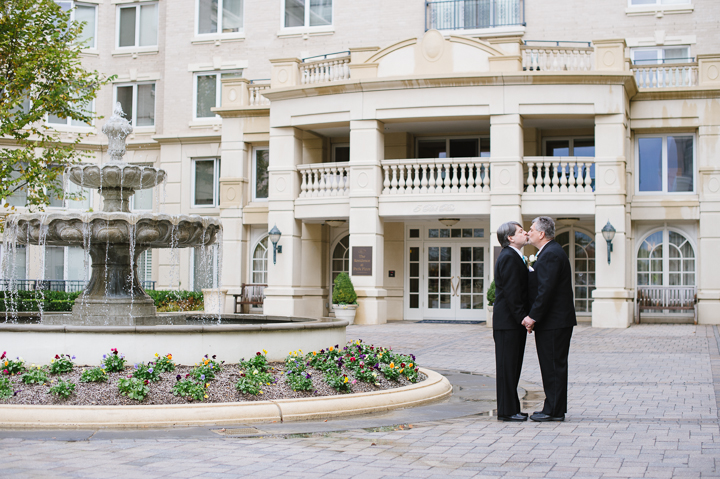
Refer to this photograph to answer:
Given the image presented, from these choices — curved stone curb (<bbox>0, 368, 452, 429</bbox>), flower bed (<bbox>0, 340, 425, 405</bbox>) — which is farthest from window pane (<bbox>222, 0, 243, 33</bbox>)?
curved stone curb (<bbox>0, 368, 452, 429</bbox>)

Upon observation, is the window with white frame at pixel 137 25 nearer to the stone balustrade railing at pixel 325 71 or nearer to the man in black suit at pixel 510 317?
the stone balustrade railing at pixel 325 71

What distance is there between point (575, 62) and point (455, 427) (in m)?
16.8

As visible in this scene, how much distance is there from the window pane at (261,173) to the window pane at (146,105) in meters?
5.66

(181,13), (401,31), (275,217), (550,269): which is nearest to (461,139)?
(401,31)

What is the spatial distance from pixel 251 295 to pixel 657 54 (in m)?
15.0

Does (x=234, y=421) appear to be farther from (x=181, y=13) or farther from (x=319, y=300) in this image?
(x=181, y=13)

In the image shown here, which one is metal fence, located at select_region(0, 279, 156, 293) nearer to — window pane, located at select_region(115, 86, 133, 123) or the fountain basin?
window pane, located at select_region(115, 86, 133, 123)

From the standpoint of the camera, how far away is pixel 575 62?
72.7ft

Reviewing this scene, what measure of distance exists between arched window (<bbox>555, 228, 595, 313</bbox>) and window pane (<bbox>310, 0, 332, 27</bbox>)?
11.0 metres

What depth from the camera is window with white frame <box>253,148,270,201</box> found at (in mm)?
26875

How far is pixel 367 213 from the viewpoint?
74.6 ft

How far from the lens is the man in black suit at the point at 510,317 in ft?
25.0

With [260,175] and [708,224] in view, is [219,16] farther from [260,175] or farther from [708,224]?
[708,224]

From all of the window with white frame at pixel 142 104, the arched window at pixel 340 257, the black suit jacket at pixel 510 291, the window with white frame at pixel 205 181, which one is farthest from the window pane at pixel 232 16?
the black suit jacket at pixel 510 291
